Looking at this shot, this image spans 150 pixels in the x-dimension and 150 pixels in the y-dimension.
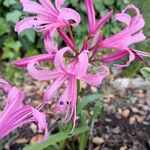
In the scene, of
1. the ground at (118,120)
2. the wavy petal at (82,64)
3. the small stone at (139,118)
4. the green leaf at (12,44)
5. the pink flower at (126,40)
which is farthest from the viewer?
the green leaf at (12,44)

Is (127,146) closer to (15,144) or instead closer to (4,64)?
(15,144)

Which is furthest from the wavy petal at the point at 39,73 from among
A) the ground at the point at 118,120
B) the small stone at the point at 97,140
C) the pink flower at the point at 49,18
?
the small stone at the point at 97,140

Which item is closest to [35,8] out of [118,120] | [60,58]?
[60,58]

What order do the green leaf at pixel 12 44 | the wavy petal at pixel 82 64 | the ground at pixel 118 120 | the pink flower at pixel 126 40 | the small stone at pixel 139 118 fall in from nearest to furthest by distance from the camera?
1. the wavy petal at pixel 82 64
2. the pink flower at pixel 126 40
3. the ground at pixel 118 120
4. the small stone at pixel 139 118
5. the green leaf at pixel 12 44

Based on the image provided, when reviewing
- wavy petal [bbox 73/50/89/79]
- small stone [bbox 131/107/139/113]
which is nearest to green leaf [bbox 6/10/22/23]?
small stone [bbox 131/107/139/113]

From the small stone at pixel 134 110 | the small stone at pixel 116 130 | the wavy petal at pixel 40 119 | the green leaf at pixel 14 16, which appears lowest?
the small stone at pixel 134 110

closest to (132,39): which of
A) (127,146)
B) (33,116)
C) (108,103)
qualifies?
(33,116)

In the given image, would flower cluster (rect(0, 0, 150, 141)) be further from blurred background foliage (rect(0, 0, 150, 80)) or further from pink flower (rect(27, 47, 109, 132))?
blurred background foliage (rect(0, 0, 150, 80))

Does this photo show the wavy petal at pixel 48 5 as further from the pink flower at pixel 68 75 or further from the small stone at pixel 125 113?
the small stone at pixel 125 113
